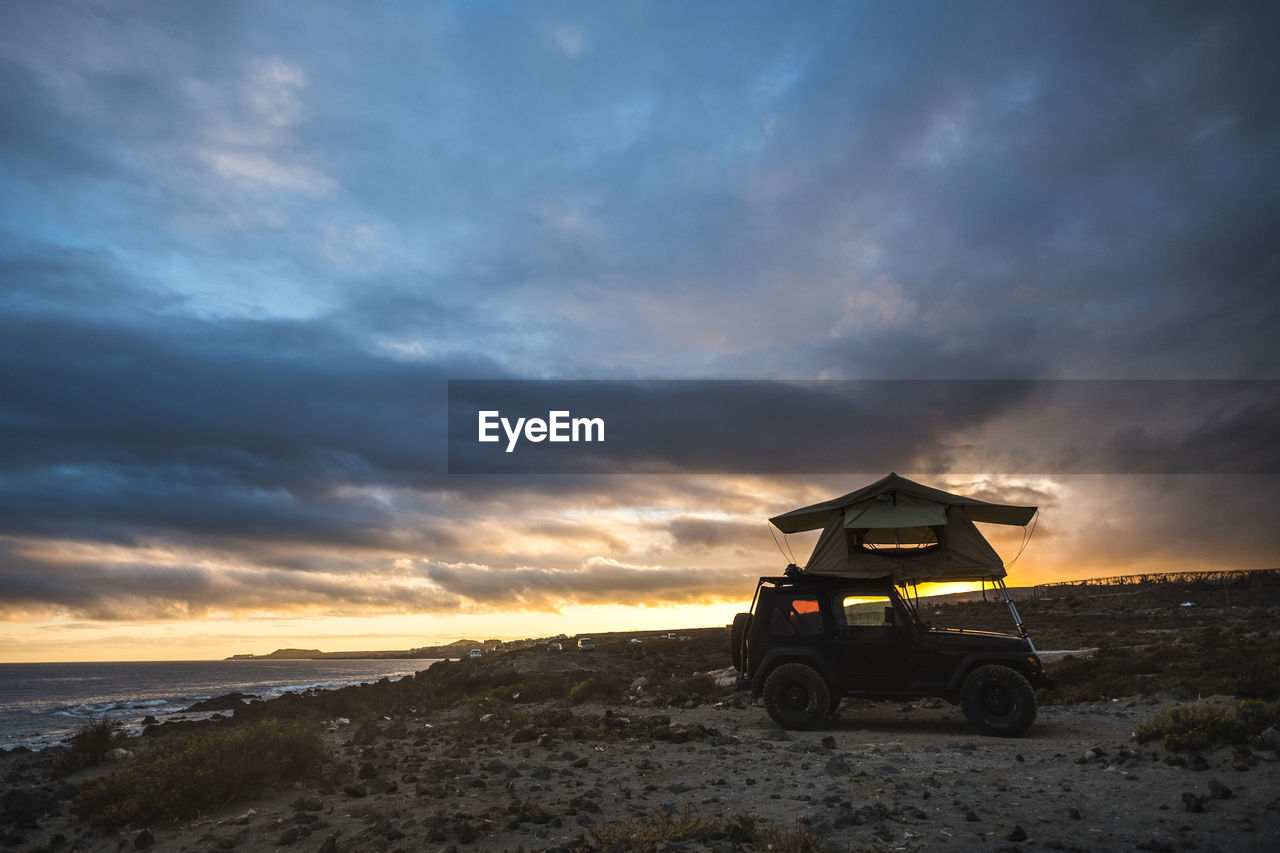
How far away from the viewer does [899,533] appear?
1510 cm

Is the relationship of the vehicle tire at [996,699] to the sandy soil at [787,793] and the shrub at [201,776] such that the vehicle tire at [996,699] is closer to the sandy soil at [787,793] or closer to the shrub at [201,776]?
the sandy soil at [787,793]

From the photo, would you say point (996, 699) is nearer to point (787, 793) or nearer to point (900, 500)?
point (900, 500)

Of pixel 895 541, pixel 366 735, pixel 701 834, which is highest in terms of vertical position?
pixel 895 541

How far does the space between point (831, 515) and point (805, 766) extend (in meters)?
5.72

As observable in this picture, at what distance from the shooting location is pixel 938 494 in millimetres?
14453

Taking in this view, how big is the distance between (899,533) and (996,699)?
344 cm

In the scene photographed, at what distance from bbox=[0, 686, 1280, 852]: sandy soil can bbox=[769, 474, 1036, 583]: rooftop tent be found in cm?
283

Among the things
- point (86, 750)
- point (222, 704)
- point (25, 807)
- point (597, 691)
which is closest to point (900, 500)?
point (597, 691)

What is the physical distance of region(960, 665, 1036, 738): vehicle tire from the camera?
12.6 meters

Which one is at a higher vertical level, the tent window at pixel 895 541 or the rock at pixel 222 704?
the tent window at pixel 895 541

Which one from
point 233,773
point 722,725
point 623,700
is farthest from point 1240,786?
point 623,700

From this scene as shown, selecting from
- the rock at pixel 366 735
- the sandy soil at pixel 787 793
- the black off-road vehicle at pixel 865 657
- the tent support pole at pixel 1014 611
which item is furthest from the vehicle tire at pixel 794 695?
the rock at pixel 366 735

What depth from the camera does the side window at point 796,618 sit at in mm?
13977

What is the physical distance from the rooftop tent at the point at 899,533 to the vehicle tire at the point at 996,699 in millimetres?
2126
